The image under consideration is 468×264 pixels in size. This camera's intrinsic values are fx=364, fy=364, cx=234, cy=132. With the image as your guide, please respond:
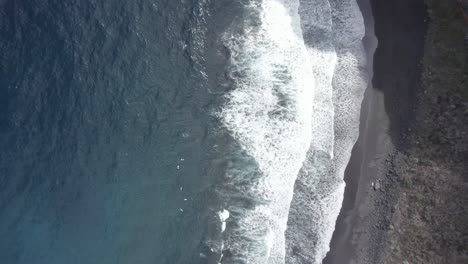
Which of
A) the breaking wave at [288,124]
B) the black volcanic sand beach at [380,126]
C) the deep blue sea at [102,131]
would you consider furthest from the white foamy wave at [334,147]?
the deep blue sea at [102,131]

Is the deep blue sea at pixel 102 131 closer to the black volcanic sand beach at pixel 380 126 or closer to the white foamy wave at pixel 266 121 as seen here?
the white foamy wave at pixel 266 121

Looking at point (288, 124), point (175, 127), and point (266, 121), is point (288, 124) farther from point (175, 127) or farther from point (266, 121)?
point (175, 127)

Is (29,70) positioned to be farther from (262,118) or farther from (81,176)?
(262,118)

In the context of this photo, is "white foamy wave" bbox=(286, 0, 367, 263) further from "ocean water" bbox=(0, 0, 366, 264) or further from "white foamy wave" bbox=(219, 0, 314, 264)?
"white foamy wave" bbox=(219, 0, 314, 264)

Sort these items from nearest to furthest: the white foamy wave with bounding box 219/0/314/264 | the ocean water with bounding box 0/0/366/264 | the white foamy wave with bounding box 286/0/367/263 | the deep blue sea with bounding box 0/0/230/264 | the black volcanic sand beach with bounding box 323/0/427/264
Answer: the white foamy wave with bounding box 286/0/367/263
the black volcanic sand beach with bounding box 323/0/427/264
the white foamy wave with bounding box 219/0/314/264
the ocean water with bounding box 0/0/366/264
the deep blue sea with bounding box 0/0/230/264

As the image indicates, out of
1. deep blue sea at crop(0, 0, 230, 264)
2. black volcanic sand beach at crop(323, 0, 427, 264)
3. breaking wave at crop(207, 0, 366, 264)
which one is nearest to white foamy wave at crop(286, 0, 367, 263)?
breaking wave at crop(207, 0, 366, 264)
